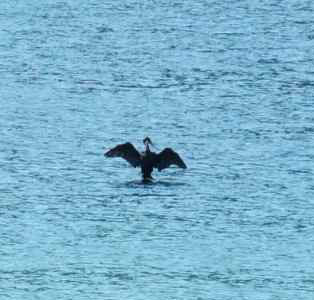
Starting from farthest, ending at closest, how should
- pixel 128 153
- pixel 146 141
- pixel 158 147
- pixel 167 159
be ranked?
pixel 158 147 → pixel 146 141 → pixel 128 153 → pixel 167 159

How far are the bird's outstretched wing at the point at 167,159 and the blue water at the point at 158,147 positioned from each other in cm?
33

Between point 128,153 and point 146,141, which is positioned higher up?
point 146,141

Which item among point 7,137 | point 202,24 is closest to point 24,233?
point 7,137

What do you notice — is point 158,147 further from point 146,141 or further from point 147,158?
point 147,158

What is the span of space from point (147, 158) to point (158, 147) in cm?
332

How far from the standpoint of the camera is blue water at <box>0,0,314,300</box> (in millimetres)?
28859

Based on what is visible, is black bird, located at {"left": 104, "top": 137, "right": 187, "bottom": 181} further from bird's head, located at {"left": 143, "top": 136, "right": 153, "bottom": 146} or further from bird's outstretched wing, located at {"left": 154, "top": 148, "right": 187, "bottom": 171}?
bird's head, located at {"left": 143, "top": 136, "right": 153, "bottom": 146}

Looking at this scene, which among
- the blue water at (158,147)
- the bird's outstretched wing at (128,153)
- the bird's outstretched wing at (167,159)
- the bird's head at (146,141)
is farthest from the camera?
the bird's head at (146,141)

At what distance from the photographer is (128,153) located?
1390 inches

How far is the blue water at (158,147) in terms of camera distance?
28.9 meters

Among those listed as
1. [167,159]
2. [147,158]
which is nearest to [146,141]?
[147,158]

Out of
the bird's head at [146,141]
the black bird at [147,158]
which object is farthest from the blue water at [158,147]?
the bird's head at [146,141]

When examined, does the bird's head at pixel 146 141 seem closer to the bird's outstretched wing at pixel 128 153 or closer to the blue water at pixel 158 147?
the blue water at pixel 158 147

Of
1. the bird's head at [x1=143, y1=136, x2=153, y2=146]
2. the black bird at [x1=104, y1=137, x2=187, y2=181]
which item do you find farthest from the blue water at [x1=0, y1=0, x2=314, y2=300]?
the bird's head at [x1=143, y1=136, x2=153, y2=146]
